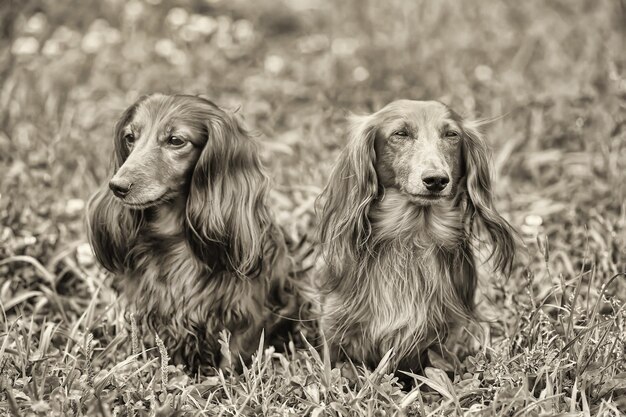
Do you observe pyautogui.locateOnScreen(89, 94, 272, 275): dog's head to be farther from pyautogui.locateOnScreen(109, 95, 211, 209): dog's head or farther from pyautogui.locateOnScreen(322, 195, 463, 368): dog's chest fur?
pyautogui.locateOnScreen(322, 195, 463, 368): dog's chest fur

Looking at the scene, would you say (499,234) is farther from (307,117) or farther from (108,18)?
(108,18)

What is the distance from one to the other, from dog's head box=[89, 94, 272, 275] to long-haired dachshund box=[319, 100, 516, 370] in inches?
14.5

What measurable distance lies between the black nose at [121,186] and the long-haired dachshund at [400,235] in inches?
32.9

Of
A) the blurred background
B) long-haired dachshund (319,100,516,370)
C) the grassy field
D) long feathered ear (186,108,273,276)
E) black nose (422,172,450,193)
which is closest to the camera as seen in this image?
black nose (422,172,450,193)

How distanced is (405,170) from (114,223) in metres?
1.33

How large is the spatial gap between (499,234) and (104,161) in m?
2.96

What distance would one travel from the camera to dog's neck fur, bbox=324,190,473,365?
128 inches

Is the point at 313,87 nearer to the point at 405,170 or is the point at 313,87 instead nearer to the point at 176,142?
the point at 176,142

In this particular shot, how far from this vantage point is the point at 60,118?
574 centimetres

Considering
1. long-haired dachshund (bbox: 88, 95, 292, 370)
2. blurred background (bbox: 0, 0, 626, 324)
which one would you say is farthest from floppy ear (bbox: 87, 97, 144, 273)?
blurred background (bbox: 0, 0, 626, 324)

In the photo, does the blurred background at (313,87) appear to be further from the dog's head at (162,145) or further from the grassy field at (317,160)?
the dog's head at (162,145)

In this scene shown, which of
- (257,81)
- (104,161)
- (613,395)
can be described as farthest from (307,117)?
→ (613,395)

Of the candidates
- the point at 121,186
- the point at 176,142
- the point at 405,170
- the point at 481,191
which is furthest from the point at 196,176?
the point at 481,191

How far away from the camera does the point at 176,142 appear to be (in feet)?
10.9
